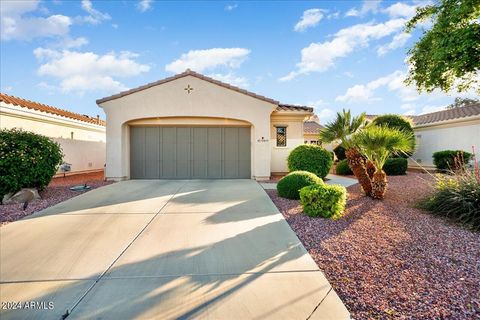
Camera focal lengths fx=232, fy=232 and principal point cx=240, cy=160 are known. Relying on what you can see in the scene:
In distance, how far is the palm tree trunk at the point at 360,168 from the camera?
7316 millimetres

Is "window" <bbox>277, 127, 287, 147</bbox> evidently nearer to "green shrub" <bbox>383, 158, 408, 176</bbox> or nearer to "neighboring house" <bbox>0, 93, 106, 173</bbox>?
"green shrub" <bbox>383, 158, 408, 176</bbox>

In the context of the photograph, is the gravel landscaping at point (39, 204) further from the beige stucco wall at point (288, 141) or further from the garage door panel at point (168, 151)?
the beige stucco wall at point (288, 141)

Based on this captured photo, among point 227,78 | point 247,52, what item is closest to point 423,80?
point 247,52

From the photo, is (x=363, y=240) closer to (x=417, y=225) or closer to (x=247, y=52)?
(x=417, y=225)

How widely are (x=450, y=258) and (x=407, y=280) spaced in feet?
4.20

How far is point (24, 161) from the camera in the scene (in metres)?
7.09

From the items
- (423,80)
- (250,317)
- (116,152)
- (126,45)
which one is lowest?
(250,317)

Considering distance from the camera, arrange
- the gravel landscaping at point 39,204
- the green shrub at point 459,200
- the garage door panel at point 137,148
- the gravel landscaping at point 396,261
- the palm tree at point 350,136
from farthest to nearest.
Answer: the garage door panel at point 137,148, the palm tree at point 350,136, the gravel landscaping at point 39,204, the green shrub at point 459,200, the gravel landscaping at point 396,261

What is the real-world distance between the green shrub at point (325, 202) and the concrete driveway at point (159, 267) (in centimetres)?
87

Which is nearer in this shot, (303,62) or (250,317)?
(250,317)

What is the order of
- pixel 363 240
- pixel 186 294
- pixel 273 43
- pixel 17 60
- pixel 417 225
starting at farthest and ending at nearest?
pixel 273 43, pixel 17 60, pixel 417 225, pixel 363 240, pixel 186 294

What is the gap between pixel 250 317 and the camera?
2381 millimetres

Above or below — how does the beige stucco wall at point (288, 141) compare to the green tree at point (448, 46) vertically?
below

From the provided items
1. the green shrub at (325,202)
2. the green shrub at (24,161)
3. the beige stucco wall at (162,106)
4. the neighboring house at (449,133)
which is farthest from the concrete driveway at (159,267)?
the neighboring house at (449,133)
